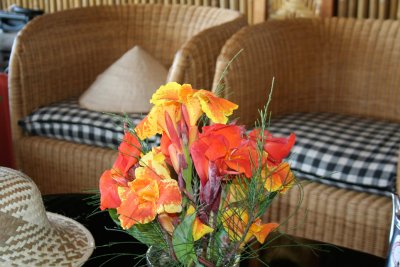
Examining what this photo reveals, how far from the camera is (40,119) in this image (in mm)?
2436

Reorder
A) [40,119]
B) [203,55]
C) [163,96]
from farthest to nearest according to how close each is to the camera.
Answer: [40,119]
[203,55]
[163,96]

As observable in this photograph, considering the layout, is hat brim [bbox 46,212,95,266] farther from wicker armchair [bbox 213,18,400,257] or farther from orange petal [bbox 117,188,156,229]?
wicker armchair [bbox 213,18,400,257]

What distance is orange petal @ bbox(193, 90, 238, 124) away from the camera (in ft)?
2.87

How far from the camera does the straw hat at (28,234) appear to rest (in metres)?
1.16

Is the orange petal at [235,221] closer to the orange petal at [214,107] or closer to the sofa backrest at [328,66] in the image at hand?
the orange petal at [214,107]

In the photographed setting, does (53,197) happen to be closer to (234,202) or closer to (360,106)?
(234,202)

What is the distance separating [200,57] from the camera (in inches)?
86.0

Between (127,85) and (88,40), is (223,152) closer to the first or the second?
(127,85)

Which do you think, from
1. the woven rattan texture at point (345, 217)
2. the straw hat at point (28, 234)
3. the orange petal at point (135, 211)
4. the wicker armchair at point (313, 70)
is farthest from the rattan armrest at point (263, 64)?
the orange petal at point (135, 211)

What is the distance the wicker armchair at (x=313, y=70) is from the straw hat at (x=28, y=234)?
91cm

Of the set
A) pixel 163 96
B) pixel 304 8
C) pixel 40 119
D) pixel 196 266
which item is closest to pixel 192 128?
pixel 163 96

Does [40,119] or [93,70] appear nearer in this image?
[40,119]

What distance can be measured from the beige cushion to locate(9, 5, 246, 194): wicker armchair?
6.5 inches

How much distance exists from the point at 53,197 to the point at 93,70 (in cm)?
123
